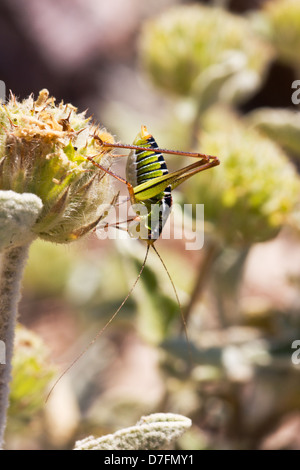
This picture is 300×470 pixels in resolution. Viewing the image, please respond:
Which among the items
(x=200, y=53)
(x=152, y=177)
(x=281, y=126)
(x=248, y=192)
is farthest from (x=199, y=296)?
(x=200, y=53)

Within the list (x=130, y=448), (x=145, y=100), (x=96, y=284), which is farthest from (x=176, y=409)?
(x=145, y=100)

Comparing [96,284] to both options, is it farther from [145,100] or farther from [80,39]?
[80,39]

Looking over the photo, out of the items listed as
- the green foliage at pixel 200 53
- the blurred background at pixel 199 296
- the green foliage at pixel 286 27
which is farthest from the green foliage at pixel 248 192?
the green foliage at pixel 286 27

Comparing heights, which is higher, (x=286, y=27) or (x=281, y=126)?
(x=286, y=27)

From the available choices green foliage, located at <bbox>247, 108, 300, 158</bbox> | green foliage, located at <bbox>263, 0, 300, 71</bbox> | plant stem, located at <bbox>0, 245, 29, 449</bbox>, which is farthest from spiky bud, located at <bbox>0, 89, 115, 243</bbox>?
green foliage, located at <bbox>263, 0, 300, 71</bbox>

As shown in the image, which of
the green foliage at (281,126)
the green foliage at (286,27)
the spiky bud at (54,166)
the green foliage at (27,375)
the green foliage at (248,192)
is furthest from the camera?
the green foliage at (286,27)

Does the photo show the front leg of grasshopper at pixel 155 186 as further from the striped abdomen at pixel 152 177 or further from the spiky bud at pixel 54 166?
the spiky bud at pixel 54 166

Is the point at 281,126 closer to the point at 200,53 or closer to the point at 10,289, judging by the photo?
the point at 200,53
